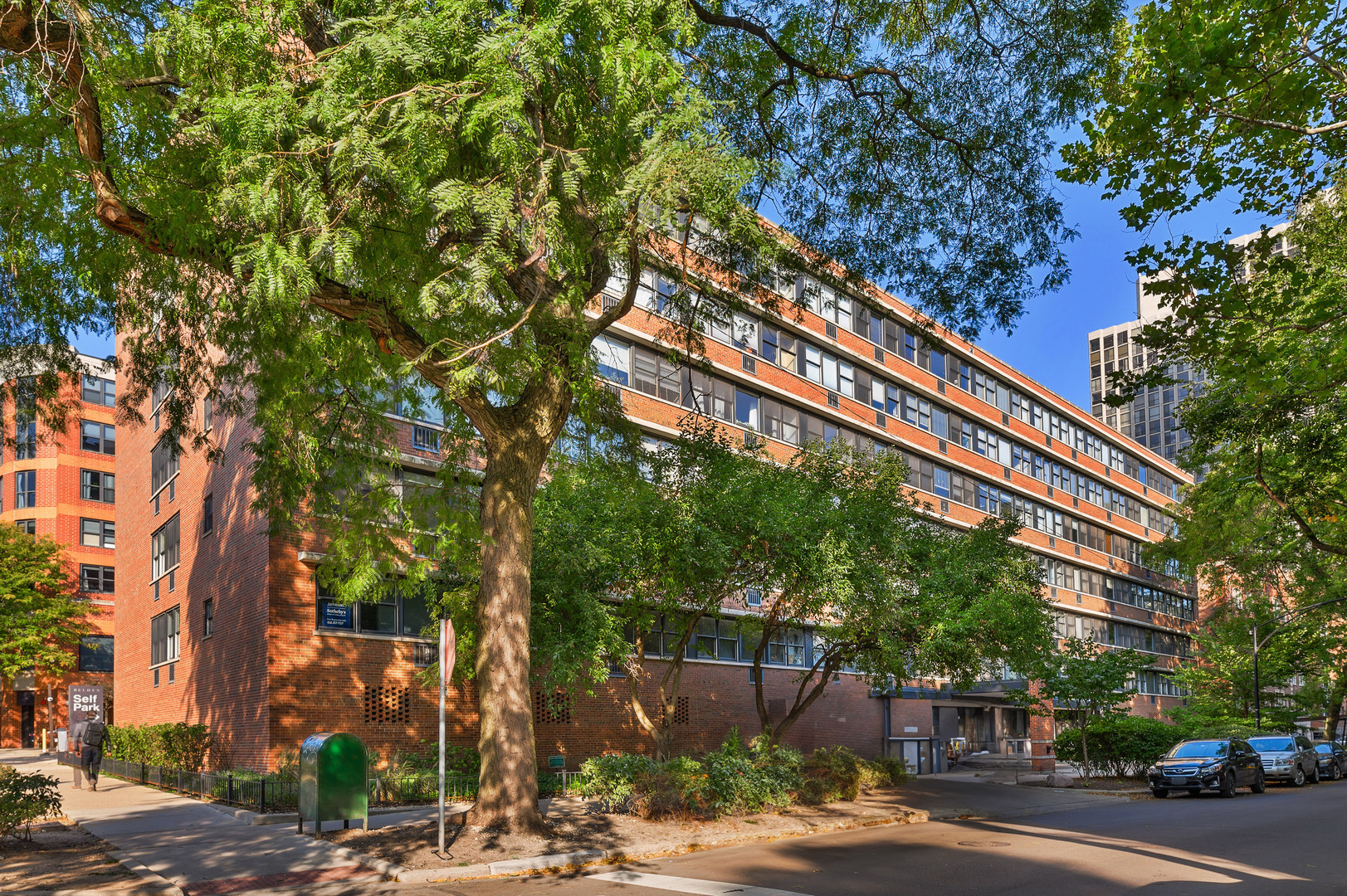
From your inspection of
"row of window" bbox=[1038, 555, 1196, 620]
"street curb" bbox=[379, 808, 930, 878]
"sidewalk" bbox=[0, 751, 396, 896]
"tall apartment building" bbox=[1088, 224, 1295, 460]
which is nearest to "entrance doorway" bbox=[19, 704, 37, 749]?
"sidewalk" bbox=[0, 751, 396, 896]

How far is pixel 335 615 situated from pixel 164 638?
37.4 ft

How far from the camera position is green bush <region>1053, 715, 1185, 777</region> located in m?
A: 30.7

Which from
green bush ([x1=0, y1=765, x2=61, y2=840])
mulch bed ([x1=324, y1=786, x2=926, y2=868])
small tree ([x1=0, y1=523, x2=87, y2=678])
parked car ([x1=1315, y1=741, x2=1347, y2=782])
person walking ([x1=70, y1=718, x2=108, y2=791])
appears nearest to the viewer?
mulch bed ([x1=324, y1=786, x2=926, y2=868])

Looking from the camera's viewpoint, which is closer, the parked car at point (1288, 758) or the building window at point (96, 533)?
the parked car at point (1288, 758)

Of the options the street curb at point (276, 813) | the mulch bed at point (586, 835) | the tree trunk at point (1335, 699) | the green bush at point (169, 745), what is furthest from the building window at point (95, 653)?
the tree trunk at point (1335, 699)

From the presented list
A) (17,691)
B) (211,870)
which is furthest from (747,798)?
(17,691)

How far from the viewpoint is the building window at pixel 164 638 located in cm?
3008

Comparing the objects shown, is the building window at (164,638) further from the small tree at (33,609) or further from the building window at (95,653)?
the building window at (95,653)

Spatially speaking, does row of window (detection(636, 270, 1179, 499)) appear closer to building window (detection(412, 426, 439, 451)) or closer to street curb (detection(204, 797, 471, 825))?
building window (detection(412, 426, 439, 451))

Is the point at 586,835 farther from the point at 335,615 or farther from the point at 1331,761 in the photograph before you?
the point at 1331,761

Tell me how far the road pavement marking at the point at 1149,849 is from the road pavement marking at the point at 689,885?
536 centimetres

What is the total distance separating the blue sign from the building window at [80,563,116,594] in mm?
34813

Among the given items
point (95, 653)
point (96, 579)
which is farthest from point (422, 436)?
point (96, 579)

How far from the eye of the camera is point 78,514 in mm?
51312
